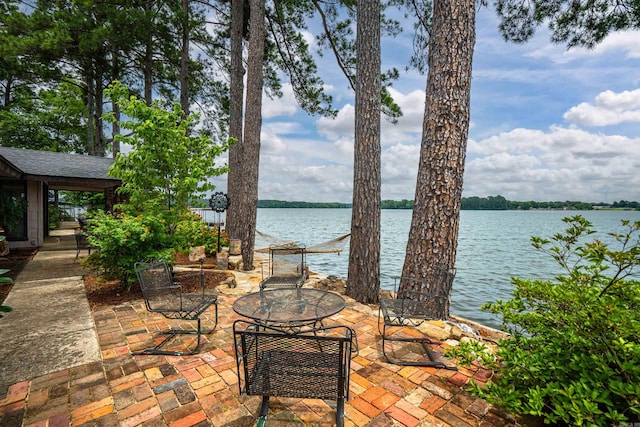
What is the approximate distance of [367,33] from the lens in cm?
436

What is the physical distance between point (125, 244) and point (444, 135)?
179 inches

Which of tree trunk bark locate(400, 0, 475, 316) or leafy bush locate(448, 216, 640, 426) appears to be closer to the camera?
leafy bush locate(448, 216, 640, 426)

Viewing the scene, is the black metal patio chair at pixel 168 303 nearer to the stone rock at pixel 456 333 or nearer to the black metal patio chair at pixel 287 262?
the black metal patio chair at pixel 287 262

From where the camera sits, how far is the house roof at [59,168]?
24.5ft

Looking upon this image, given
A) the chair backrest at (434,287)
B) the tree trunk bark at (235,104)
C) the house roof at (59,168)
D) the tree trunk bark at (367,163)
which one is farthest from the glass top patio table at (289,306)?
the house roof at (59,168)

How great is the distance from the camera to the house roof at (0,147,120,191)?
7462mm

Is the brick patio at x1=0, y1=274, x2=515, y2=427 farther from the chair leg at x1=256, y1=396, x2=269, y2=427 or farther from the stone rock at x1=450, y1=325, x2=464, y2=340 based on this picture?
the stone rock at x1=450, y1=325, x2=464, y2=340

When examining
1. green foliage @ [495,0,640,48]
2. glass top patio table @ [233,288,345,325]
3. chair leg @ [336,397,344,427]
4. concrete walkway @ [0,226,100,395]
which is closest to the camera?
chair leg @ [336,397,344,427]

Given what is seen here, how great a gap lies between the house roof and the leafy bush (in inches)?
360

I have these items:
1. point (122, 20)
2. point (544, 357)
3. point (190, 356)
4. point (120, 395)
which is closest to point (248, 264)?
point (190, 356)

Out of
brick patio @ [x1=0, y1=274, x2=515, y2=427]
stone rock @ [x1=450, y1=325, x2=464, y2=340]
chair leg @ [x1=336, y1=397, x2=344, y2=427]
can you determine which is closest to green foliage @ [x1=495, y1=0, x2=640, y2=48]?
stone rock @ [x1=450, y1=325, x2=464, y2=340]

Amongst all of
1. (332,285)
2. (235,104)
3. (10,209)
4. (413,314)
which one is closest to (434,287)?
(413,314)

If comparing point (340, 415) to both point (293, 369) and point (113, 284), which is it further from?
point (113, 284)

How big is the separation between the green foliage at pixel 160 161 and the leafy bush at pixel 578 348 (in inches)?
181
